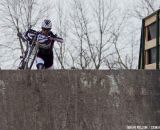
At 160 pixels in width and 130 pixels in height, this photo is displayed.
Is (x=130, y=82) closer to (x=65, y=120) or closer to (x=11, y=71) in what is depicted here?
(x=65, y=120)

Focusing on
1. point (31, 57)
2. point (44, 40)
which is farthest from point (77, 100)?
point (31, 57)

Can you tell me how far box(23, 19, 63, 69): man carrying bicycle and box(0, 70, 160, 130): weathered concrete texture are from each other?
3.94 feet

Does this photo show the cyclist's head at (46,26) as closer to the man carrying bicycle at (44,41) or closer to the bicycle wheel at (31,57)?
the man carrying bicycle at (44,41)

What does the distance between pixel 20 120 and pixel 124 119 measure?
1207mm

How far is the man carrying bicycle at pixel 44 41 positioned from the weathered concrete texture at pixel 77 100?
120 cm

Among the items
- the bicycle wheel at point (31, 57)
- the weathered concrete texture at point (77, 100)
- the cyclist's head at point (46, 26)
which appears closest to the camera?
the weathered concrete texture at point (77, 100)

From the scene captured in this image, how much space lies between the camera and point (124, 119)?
5945 mm

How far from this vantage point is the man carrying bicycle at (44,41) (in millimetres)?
7086

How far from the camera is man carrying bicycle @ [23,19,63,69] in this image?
709 cm

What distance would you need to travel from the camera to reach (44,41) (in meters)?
7.11

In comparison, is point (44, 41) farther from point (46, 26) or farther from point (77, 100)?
point (77, 100)

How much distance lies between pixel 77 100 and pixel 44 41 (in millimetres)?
1481

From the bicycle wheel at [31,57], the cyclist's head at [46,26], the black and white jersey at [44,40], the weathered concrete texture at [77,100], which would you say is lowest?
the weathered concrete texture at [77,100]

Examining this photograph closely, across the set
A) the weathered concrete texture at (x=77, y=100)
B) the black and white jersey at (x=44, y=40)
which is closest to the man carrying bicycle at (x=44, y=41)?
the black and white jersey at (x=44, y=40)
